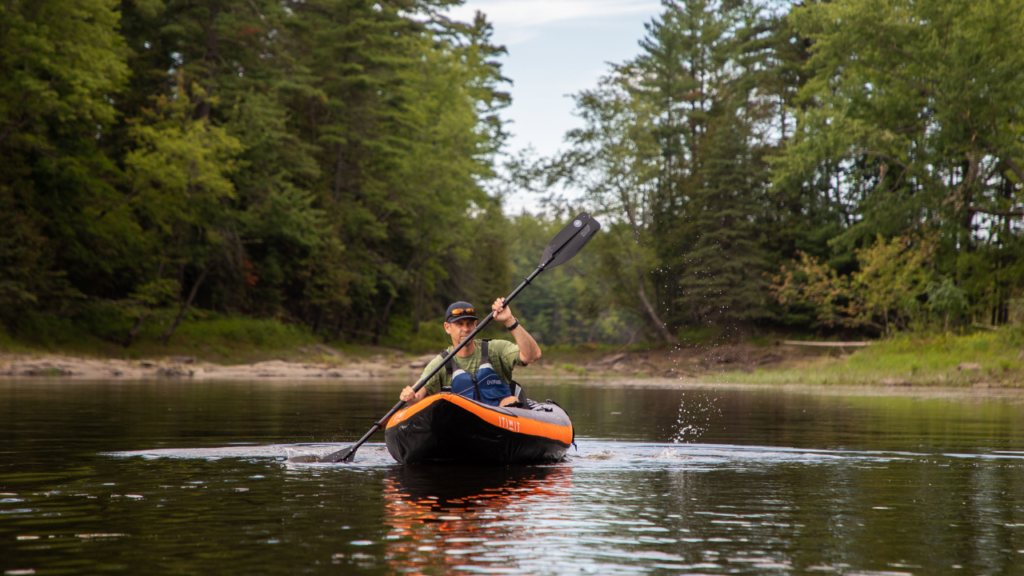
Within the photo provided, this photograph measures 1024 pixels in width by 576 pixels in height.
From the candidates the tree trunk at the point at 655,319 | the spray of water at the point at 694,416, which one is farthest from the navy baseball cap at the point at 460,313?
the tree trunk at the point at 655,319

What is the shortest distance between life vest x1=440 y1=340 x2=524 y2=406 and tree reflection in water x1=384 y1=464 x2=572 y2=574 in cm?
68

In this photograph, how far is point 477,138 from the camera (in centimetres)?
4606

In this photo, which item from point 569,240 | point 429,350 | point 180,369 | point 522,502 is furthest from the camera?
point 429,350

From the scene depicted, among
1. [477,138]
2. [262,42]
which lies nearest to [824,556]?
[262,42]

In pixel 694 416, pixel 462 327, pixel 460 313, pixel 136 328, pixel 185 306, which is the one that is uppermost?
pixel 460 313

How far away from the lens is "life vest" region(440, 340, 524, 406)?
27.7 feet

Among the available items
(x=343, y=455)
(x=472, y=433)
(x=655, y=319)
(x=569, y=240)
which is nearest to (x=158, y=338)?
(x=655, y=319)

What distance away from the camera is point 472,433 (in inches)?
310

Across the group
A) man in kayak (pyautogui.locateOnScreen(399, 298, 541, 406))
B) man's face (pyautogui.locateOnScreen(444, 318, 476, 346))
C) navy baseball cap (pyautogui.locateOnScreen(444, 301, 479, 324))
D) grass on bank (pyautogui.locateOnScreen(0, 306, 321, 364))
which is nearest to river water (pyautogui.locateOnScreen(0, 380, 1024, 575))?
man in kayak (pyautogui.locateOnScreen(399, 298, 541, 406))

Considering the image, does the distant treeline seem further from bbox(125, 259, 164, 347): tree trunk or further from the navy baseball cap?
the navy baseball cap

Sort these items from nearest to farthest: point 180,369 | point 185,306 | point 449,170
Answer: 1. point 180,369
2. point 185,306
3. point 449,170

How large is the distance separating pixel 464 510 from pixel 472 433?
6.76ft

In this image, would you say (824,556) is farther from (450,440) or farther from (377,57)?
(377,57)

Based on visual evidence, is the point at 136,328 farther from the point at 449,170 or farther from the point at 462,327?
the point at 462,327
